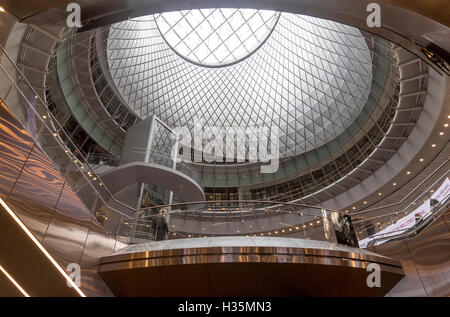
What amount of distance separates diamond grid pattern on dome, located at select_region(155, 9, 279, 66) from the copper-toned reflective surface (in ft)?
104

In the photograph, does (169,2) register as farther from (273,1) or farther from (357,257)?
(357,257)

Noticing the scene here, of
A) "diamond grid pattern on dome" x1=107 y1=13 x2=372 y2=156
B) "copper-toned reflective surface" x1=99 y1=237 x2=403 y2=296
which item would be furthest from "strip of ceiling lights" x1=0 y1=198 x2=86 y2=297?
"diamond grid pattern on dome" x1=107 y1=13 x2=372 y2=156

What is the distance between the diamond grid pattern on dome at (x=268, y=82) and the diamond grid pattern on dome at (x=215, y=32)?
1027mm

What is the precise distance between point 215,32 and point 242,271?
3424 cm

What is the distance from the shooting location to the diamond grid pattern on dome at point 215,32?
3578cm

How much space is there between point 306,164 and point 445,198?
30.6 m

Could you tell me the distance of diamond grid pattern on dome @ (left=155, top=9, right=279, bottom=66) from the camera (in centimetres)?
3578

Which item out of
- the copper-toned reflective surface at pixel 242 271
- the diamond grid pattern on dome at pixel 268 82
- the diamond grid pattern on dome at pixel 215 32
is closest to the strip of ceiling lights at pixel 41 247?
the copper-toned reflective surface at pixel 242 271

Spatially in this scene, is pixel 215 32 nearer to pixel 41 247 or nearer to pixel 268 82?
pixel 268 82

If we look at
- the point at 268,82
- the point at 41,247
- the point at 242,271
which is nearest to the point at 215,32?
the point at 268,82

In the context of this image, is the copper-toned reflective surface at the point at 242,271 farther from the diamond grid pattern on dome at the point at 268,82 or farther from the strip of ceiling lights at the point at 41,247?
the diamond grid pattern on dome at the point at 268,82
